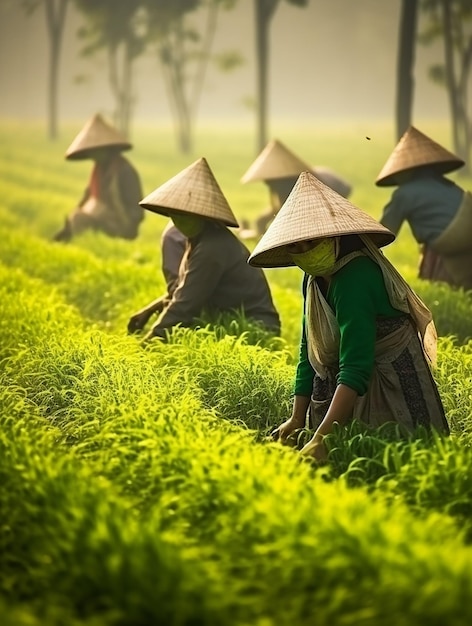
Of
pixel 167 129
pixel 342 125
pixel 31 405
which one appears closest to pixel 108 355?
pixel 31 405

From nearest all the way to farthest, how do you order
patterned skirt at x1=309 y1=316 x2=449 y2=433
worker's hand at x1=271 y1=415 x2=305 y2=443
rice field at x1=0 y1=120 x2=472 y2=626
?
rice field at x1=0 y1=120 x2=472 y2=626
patterned skirt at x1=309 y1=316 x2=449 y2=433
worker's hand at x1=271 y1=415 x2=305 y2=443

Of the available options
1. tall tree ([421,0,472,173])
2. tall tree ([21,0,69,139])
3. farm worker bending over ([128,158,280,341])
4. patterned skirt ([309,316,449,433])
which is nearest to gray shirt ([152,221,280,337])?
farm worker bending over ([128,158,280,341])

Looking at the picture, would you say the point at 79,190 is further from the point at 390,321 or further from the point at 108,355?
the point at 390,321

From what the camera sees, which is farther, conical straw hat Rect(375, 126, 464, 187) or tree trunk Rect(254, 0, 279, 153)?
tree trunk Rect(254, 0, 279, 153)

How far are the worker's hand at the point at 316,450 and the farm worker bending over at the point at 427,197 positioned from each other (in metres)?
2.90

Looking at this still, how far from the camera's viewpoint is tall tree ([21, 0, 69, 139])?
1423cm

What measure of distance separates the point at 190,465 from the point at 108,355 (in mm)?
1515

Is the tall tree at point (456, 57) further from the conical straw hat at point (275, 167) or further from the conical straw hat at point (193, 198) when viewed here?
the conical straw hat at point (193, 198)

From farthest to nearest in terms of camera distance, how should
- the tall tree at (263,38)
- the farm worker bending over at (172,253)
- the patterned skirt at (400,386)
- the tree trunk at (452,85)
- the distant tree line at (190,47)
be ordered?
the tall tree at (263,38)
the tree trunk at (452,85)
the distant tree line at (190,47)
the farm worker bending over at (172,253)
the patterned skirt at (400,386)

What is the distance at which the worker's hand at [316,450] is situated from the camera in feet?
11.2

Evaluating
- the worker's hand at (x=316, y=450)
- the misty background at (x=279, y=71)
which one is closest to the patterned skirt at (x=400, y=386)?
the worker's hand at (x=316, y=450)

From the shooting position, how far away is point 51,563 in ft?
8.87

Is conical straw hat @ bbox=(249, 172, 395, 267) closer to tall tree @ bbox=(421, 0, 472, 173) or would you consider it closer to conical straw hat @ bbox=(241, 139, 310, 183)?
conical straw hat @ bbox=(241, 139, 310, 183)

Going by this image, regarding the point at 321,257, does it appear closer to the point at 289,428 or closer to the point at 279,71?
the point at 289,428
